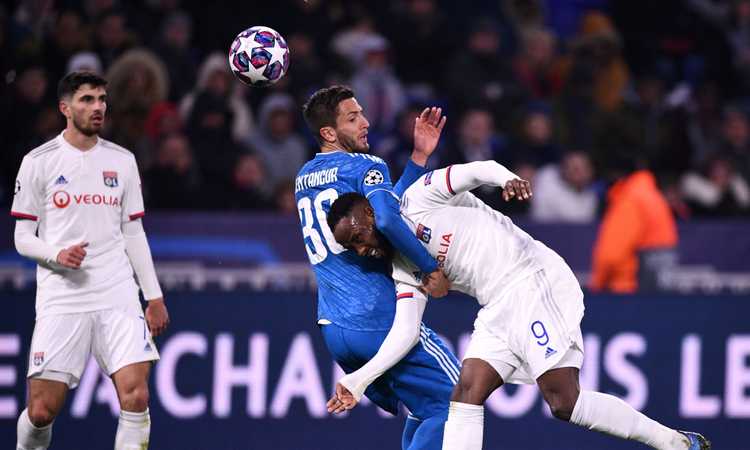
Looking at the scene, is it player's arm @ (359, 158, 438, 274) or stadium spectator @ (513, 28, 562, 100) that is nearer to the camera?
player's arm @ (359, 158, 438, 274)

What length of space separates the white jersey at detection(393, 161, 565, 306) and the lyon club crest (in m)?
1.66

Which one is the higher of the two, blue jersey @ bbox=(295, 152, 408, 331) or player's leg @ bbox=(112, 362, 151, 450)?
blue jersey @ bbox=(295, 152, 408, 331)

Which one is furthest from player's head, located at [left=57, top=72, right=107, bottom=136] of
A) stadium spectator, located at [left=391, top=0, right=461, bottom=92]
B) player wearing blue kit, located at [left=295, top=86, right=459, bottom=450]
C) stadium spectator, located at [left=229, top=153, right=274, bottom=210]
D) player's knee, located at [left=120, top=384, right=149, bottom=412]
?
stadium spectator, located at [left=391, top=0, right=461, bottom=92]

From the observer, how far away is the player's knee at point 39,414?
6.95 meters

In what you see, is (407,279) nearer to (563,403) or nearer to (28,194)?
(563,403)

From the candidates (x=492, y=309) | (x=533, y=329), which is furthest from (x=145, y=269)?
(x=533, y=329)

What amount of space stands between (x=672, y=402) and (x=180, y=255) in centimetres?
436

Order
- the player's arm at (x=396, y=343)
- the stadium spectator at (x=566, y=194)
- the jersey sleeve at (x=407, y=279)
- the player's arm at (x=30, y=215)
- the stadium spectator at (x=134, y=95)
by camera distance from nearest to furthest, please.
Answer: the player's arm at (x=396, y=343) → the jersey sleeve at (x=407, y=279) → the player's arm at (x=30, y=215) → the stadium spectator at (x=134, y=95) → the stadium spectator at (x=566, y=194)

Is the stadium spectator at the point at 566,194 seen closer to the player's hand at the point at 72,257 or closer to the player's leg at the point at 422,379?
the player's leg at the point at 422,379

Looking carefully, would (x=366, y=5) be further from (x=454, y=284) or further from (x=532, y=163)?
(x=454, y=284)

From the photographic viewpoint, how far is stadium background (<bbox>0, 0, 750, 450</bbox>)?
8.73 metres

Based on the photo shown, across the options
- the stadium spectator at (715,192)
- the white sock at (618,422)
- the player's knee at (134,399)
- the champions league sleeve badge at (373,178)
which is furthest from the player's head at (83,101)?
the stadium spectator at (715,192)

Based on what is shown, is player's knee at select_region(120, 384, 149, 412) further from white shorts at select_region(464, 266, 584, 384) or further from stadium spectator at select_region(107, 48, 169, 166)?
stadium spectator at select_region(107, 48, 169, 166)

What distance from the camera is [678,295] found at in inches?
→ 361
